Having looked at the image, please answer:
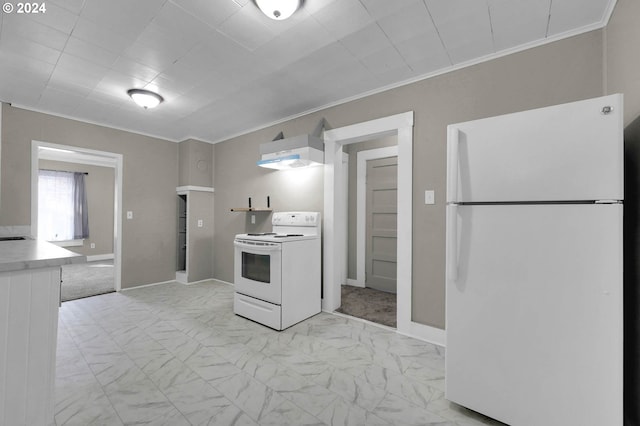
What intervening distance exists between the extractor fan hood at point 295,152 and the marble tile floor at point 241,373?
1.78m

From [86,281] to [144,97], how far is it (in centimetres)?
359

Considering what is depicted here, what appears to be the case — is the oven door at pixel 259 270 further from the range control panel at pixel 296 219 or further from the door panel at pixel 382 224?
the door panel at pixel 382 224

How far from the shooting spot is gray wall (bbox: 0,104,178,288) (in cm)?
317

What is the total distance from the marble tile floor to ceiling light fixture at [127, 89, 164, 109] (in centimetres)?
236

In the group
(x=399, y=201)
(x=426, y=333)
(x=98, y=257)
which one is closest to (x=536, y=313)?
(x=426, y=333)

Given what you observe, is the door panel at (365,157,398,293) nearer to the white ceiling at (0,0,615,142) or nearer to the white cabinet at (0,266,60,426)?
→ the white ceiling at (0,0,615,142)

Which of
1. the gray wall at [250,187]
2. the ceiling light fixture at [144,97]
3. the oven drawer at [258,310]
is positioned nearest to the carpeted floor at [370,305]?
the oven drawer at [258,310]

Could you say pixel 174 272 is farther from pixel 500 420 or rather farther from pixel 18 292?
pixel 500 420

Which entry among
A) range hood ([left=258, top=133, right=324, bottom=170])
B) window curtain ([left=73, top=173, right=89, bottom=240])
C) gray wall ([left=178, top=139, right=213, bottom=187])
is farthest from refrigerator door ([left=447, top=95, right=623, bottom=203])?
window curtain ([left=73, top=173, right=89, bottom=240])

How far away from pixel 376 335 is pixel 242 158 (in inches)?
126

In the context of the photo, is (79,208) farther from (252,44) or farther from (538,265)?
(538,265)

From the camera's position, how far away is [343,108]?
3.06 metres

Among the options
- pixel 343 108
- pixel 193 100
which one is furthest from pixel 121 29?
pixel 343 108

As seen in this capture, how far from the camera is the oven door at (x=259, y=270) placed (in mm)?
2646
